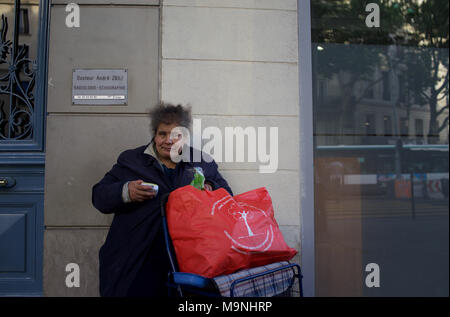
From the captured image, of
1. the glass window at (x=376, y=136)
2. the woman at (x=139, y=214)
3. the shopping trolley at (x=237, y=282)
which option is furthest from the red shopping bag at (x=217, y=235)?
the glass window at (x=376, y=136)

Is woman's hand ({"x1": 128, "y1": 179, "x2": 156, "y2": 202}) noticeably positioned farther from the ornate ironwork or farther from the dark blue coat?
the ornate ironwork

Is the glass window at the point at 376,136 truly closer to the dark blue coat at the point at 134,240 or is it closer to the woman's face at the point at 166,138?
the woman's face at the point at 166,138

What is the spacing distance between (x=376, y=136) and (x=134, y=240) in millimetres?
2824

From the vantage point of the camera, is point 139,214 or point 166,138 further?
point 166,138

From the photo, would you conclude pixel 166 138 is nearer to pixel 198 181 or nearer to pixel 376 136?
pixel 198 181

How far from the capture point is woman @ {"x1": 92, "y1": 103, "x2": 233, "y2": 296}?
97.2 inches

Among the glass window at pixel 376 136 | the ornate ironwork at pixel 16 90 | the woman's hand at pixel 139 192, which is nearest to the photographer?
the woman's hand at pixel 139 192

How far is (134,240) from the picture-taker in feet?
8.21

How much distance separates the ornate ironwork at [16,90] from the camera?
3.53 m

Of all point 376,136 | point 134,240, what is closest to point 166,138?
point 134,240

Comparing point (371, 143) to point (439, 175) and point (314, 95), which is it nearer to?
point (314, 95)

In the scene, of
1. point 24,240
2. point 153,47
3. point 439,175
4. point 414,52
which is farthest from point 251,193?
point 439,175

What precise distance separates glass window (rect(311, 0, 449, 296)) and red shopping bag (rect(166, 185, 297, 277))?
165 centimetres

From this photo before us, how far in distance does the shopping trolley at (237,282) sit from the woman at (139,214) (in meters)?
0.29
